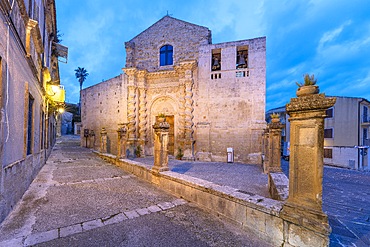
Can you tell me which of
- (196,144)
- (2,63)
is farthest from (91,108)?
(2,63)

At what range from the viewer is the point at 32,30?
448 cm

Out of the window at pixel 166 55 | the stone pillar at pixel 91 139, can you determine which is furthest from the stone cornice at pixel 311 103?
the stone pillar at pixel 91 139

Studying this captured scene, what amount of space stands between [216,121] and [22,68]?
9.61 metres

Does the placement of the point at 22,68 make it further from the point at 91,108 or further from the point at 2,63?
the point at 91,108

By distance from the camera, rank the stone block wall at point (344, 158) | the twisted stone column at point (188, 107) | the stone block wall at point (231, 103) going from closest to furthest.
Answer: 1. the stone block wall at point (231, 103)
2. the twisted stone column at point (188, 107)
3. the stone block wall at point (344, 158)

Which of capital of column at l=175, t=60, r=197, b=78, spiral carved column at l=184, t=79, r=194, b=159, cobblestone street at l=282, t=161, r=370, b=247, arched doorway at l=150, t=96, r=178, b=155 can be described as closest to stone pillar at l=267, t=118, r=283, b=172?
cobblestone street at l=282, t=161, r=370, b=247

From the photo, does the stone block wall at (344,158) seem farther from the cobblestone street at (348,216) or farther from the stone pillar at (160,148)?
the stone pillar at (160,148)

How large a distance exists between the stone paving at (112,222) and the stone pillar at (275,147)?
3.38 metres

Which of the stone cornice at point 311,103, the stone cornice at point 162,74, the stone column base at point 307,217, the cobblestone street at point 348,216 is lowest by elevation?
the cobblestone street at point 348,216

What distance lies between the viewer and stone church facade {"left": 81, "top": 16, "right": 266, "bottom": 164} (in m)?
11.0

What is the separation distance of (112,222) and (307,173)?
3368 mm

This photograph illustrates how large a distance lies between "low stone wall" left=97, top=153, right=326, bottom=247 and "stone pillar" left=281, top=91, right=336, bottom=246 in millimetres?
14

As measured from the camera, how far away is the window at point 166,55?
43.6 ft

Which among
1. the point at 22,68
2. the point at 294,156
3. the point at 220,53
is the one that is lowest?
the point at 294,156
